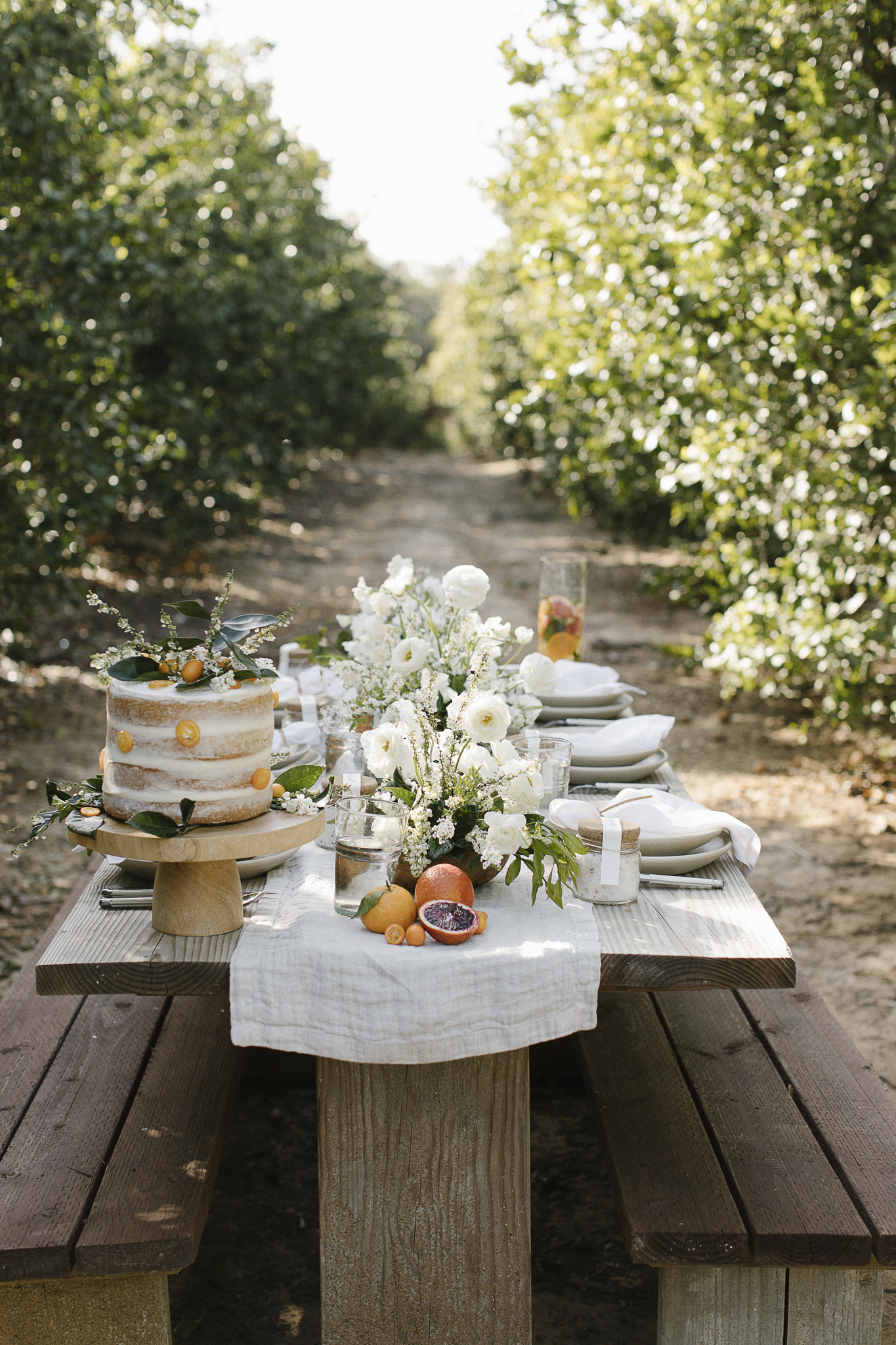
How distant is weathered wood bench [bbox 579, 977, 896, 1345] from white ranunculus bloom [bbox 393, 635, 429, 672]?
1011mm

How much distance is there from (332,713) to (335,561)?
11.3 metres

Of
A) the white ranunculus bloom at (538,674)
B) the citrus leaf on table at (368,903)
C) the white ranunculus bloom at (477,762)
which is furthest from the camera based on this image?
the white ranunculus bloom at (538,674)

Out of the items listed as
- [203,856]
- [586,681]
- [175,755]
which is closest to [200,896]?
[203,856]

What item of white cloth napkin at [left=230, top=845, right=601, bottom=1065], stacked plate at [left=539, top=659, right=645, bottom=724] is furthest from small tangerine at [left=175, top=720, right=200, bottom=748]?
stacked plate at [left=539, top=659, right=645, bottom=724]

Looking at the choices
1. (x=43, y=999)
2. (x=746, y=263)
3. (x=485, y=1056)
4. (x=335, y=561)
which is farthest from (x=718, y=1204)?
(x=335, y=561)

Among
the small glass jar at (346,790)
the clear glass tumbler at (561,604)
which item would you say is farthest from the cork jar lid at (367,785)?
the clear glass tumbler at (561,604)

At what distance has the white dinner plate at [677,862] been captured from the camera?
7.13 feet

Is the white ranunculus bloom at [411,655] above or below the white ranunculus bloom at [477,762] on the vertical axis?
above

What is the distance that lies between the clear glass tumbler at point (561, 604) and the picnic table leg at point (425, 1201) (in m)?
1.71

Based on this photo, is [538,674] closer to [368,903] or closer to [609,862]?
A: [609,862]

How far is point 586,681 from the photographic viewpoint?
11.1 ft

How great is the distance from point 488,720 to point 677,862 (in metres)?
0.52

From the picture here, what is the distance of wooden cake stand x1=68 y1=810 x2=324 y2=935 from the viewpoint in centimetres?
170

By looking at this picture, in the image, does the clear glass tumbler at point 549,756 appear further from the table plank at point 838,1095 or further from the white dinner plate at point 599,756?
the table plank at point 838,1095
